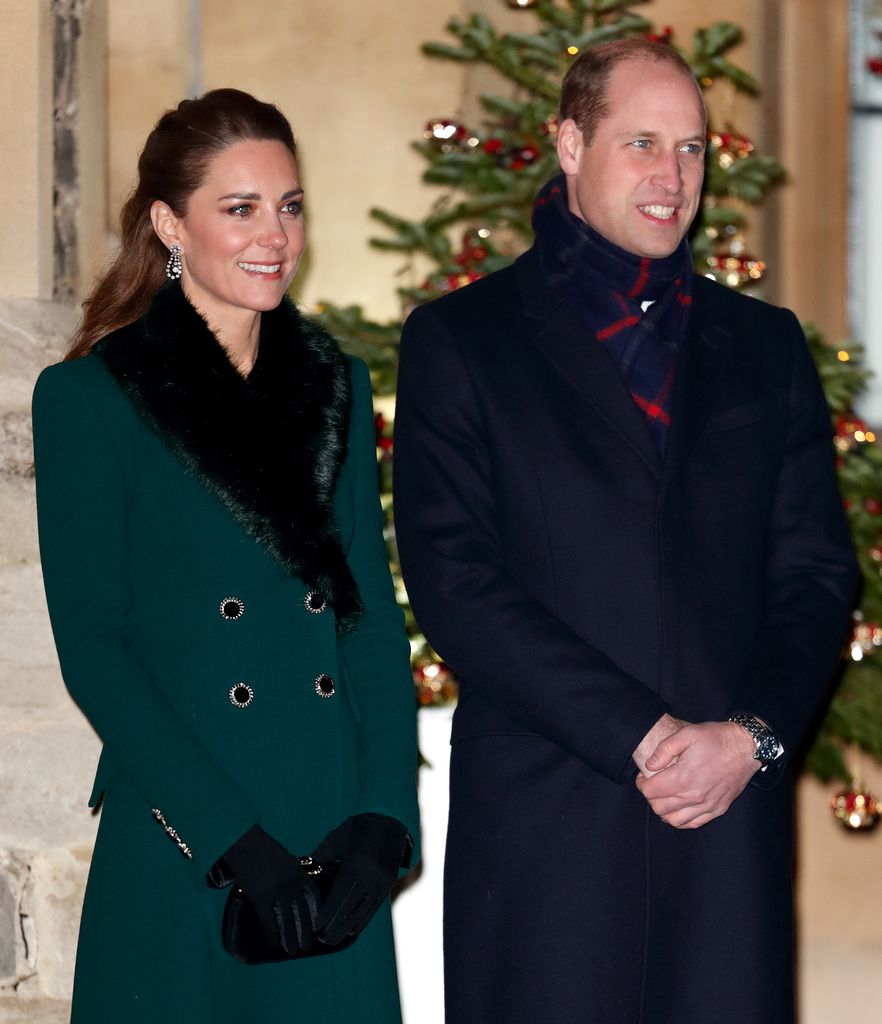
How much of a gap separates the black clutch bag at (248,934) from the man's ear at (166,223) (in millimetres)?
1073

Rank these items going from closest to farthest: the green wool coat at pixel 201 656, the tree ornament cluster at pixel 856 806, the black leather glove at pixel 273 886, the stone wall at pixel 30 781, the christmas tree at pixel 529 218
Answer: the black leather glove at pixel 273 886
the green wool coat at pixel 201 656
the stone wall at pixel 30 781
the christmas tree at pixel 529 218
the tree ornament cluster at pixel 856 806

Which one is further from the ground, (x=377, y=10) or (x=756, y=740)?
(x=377, y=10)

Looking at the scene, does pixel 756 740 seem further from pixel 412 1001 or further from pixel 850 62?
pixel 850 62

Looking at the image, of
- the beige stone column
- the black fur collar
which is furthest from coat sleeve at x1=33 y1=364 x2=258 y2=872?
the beige stone column

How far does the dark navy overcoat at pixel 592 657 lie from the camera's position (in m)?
2.64

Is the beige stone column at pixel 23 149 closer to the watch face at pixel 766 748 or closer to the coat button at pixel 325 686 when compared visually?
the coat button at pixel 325 686

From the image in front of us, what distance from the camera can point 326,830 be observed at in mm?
2484

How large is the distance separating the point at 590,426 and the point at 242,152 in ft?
2.45

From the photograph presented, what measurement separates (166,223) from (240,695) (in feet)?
2.66

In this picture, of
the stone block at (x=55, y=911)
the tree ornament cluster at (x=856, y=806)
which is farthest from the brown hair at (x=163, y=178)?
the tree ornament cluster at (x=856, y=806)

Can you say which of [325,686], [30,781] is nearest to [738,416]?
[325,686]

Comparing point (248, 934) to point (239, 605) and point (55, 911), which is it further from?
point (55, 911)

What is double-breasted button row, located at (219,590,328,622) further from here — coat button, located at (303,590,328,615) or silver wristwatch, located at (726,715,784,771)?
silver wristwatch, located at (726,715,784,771)

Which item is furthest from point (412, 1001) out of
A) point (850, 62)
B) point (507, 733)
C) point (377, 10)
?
point (850, 62)
